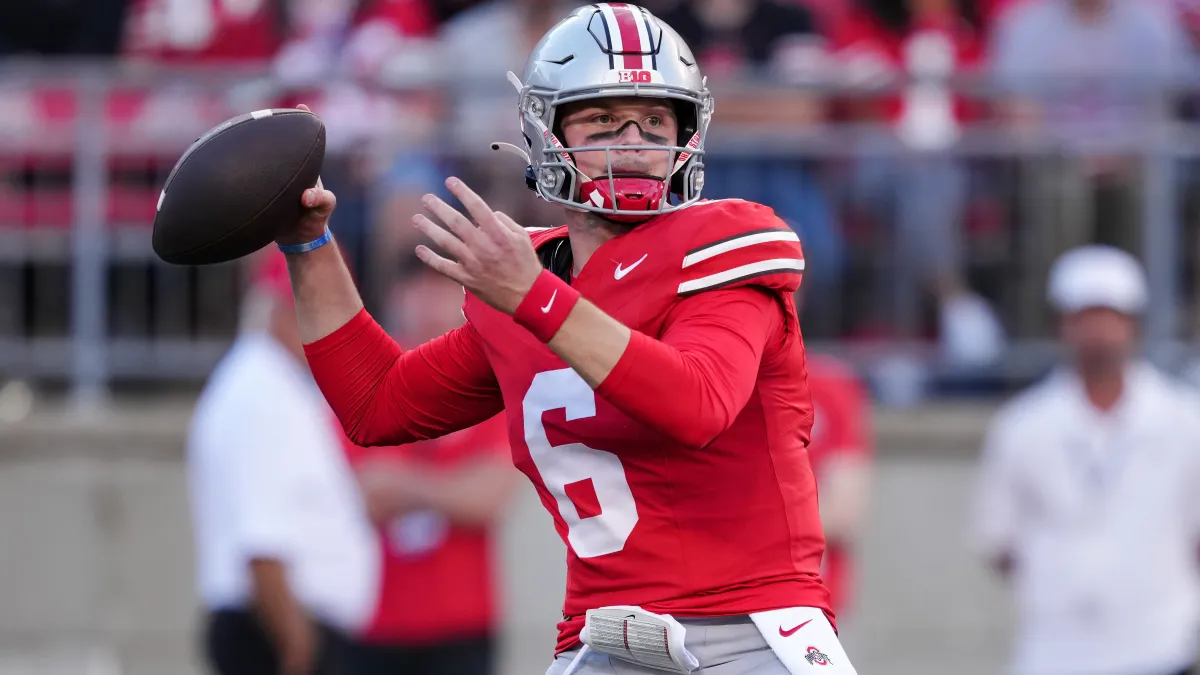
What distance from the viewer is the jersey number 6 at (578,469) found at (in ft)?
11.4

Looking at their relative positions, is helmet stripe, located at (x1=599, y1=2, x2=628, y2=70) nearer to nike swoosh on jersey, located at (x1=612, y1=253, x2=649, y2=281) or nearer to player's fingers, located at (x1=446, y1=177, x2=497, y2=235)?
nike swoosh on jersey, located at (x1=612, y1=253, x2=649, y2=281)

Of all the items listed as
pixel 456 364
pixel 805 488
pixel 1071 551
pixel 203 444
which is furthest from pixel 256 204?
pixel 1071 551

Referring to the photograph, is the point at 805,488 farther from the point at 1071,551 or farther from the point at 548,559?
the point at 548,559

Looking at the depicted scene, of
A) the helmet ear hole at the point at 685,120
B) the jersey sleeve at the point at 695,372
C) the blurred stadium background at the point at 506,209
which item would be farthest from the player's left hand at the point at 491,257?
the blurred stadium background at the point at 506,209

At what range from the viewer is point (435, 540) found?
22.6 feet

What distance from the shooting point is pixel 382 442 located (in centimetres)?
395

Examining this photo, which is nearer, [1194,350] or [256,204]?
[256,204]

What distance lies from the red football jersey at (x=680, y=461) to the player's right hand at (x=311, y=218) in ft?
1.75

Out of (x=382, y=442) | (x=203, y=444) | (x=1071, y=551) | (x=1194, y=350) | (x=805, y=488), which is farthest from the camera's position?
(x=1194, y=350)

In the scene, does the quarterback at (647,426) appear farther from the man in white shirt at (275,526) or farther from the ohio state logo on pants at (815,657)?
the man in white shirt at (275,526)

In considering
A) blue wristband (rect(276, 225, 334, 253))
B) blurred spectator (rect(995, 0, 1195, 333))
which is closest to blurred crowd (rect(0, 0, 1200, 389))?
blurred spectator (rect(995, 0, 1195, 333))

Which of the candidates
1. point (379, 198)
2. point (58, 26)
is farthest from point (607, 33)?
point (58, 26)

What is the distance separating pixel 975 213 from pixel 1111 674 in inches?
94.8

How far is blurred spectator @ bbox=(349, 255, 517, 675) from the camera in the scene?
6777 mm
